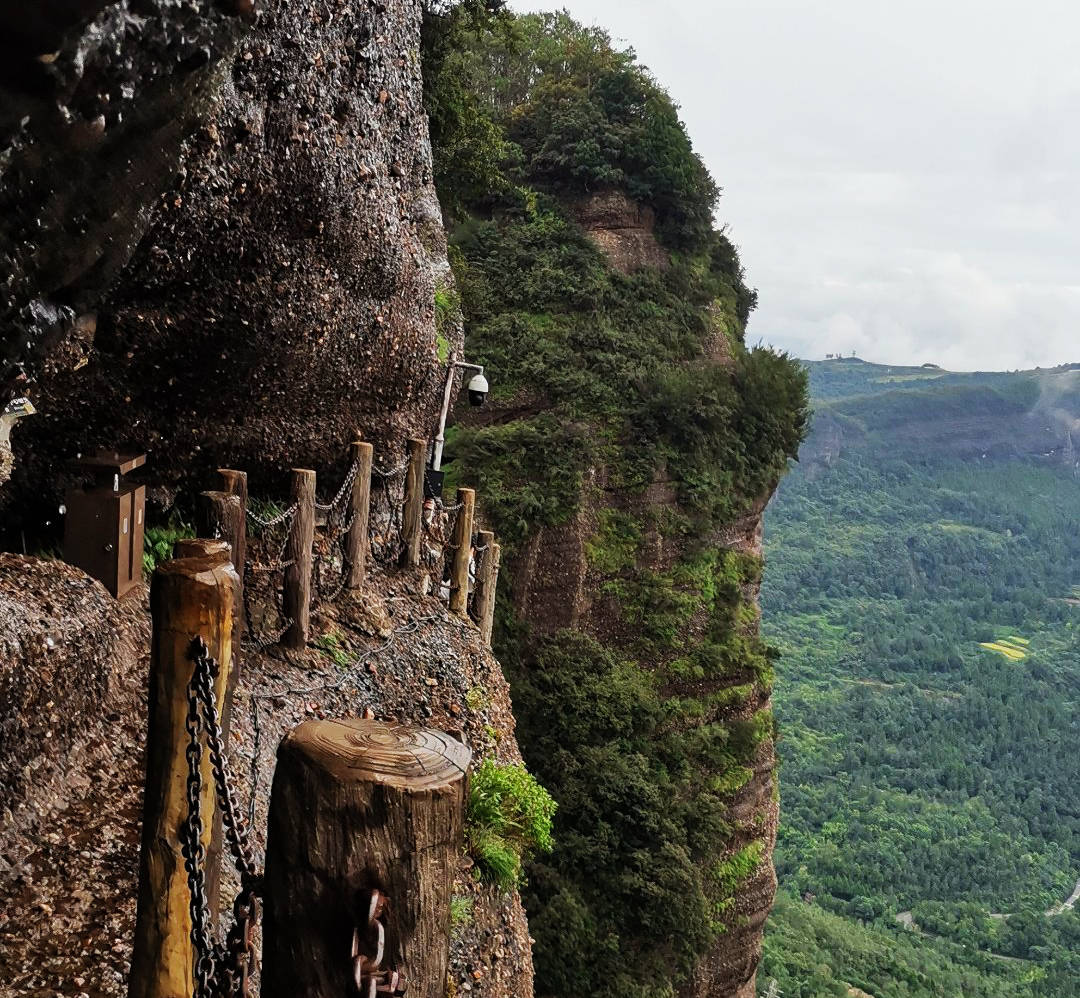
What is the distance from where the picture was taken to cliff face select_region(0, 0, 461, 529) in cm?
639

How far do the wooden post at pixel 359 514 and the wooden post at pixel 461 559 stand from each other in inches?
109

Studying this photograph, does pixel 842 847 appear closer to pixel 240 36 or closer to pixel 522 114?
pixel 522 114

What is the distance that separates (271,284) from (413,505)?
3813 mm

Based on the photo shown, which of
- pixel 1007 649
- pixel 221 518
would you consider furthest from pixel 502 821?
pixel 1007 649

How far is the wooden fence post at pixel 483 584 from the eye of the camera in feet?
43.9

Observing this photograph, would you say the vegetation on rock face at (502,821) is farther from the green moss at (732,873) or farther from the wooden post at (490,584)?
the green moss at (732,873)

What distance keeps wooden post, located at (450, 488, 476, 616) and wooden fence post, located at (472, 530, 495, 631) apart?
1326 millimetres

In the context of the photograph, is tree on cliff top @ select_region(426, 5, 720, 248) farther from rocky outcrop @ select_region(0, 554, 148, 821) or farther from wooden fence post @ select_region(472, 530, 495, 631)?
rocky outcrop @ select_region(0, 554, 148, 821)

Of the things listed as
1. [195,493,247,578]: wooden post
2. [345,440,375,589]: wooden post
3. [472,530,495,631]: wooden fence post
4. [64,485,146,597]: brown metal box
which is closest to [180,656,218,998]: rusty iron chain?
[195,493,247,578]: wooden post

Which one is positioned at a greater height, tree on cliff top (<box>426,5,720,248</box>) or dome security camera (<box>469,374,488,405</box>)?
tree on cliff top (<box>426,5,720,248</box>)

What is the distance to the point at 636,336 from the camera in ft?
70.9

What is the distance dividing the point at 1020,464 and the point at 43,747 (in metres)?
150

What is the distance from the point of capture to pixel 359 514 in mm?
8984

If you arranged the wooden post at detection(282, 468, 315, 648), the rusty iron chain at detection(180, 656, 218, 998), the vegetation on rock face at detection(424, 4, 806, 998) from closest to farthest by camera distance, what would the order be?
1. the rusty iron chain at detection(180, 656, 218, 998)
2. the wooden post at detection(282, 468, 315, 648)
3. the vegetation on rock face at detection(424, 4, 806, 998)
